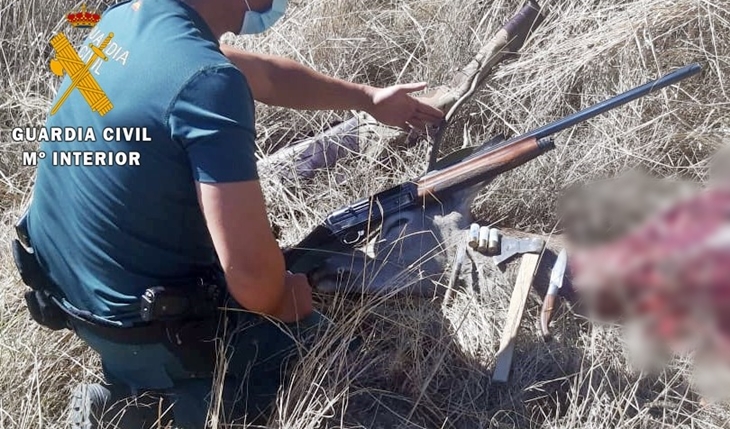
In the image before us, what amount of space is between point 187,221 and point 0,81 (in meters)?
2.28

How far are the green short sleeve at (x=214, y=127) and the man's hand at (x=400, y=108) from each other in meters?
1.00

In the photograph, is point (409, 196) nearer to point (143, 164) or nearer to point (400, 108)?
point (400, 108)

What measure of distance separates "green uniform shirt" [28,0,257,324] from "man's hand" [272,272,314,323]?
0.23m

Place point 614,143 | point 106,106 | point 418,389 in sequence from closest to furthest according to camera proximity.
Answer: point 106,106 < point 418,389 < point 614,143

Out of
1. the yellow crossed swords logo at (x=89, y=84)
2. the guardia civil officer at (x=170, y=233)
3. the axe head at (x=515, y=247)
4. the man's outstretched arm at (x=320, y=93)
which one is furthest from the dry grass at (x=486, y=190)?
the yellow crossed swords logo at (x=89, y=84)

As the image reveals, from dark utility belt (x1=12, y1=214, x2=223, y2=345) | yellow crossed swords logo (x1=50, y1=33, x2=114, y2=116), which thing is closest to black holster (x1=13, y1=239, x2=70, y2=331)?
dark utility belt (x1=12, y1=214, x2=223, y2=345)

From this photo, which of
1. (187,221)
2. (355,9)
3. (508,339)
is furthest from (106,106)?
(355,9)

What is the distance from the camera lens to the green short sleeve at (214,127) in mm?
1905

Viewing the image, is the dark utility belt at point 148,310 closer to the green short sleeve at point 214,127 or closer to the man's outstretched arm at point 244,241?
the man's outstretched arm at point 244,241

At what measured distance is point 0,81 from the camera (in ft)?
13.1

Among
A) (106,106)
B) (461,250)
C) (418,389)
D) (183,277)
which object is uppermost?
(106,106)

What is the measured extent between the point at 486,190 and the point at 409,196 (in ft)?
1.45

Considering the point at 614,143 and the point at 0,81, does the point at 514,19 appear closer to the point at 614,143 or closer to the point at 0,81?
the point at 614,143

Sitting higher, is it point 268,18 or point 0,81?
point 268,18
